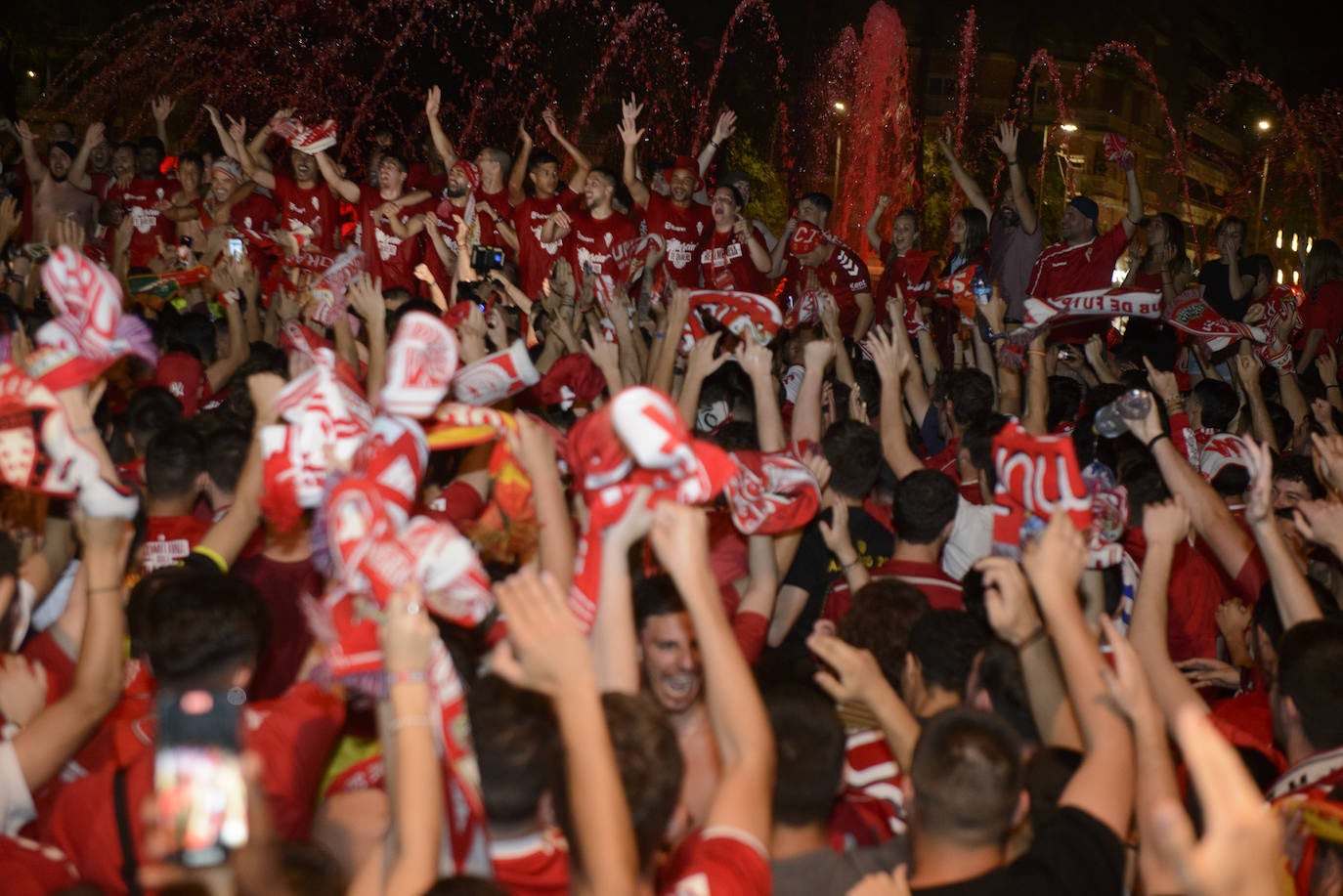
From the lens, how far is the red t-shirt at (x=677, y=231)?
10195 mm

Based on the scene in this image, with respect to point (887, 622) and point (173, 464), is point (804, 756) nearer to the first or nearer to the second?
point (887, 622)

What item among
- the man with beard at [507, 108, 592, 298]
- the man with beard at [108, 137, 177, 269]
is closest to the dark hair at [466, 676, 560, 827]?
the man with beard at [507, 108, 592, 298]

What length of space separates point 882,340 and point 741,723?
10.2ft

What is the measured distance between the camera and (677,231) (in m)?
10.2

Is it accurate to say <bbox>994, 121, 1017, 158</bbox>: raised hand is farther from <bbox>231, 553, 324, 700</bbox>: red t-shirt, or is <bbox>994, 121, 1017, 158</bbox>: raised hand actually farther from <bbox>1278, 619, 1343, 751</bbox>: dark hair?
<bbox>231, 553, 324, 700</bbox>: red t-shirt

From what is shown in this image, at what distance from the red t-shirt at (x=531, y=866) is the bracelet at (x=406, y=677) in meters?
0.40

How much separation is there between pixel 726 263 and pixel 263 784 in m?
7.71

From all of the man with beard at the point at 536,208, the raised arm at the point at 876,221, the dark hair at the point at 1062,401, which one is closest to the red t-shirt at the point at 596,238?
the man with beard at the point at 536,208

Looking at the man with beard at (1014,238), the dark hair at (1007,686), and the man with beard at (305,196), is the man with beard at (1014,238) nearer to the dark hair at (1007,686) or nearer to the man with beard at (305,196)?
the man with beard at (305,196)

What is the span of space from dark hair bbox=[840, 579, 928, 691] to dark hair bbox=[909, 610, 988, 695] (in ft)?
0.55

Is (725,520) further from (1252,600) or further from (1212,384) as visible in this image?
(1212,384)

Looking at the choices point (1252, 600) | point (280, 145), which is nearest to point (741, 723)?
point (1252, 600)

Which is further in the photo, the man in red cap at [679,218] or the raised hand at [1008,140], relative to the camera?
the man in red cap at [679,218]

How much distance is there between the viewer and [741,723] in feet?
8.30
